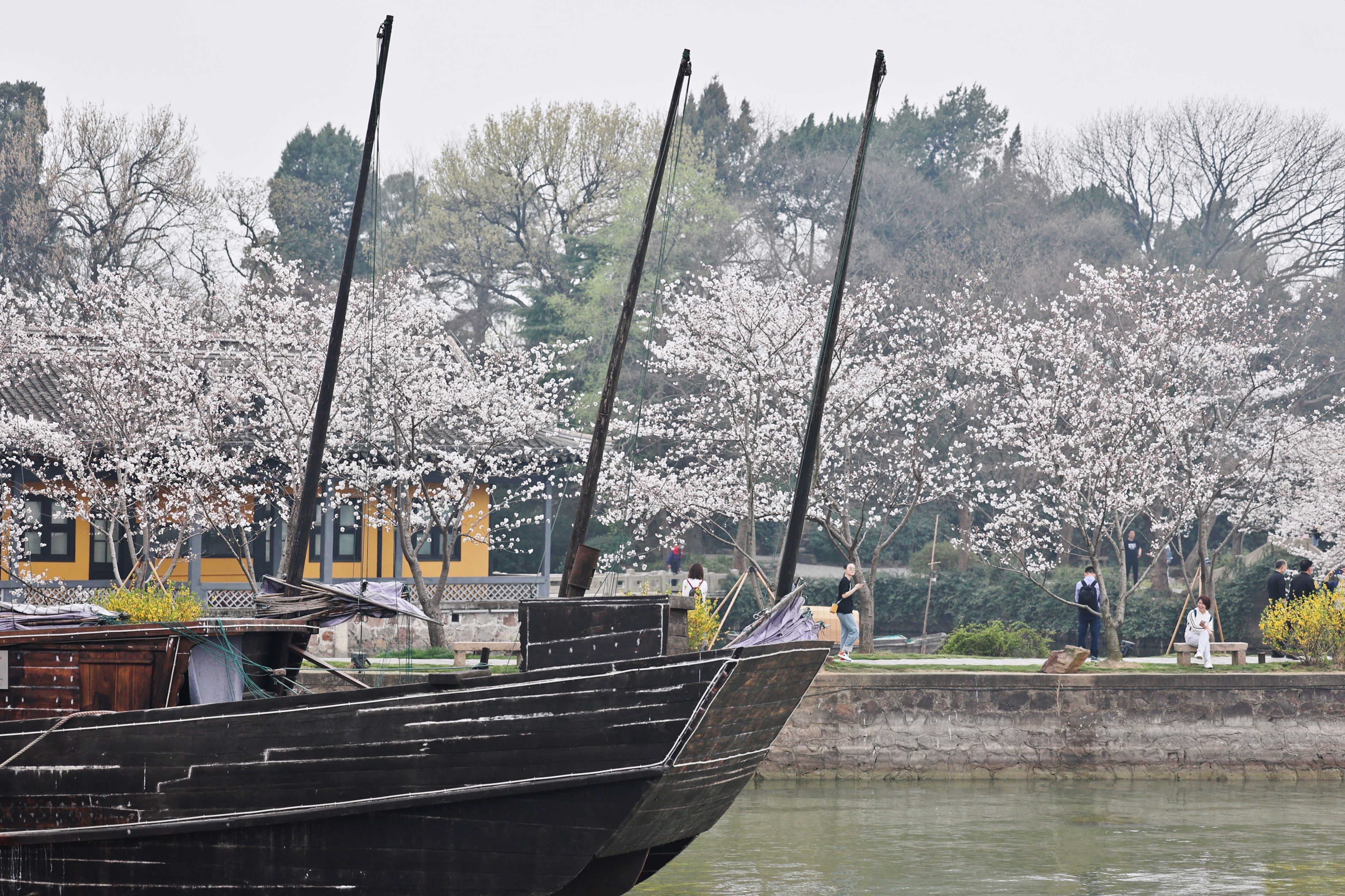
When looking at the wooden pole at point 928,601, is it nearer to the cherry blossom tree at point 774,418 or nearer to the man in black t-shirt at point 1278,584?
the cherry blossom tree at point 774,418

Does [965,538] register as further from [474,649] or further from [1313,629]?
[474,649]

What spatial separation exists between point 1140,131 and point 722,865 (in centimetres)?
4136

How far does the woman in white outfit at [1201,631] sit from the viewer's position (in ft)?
68.6

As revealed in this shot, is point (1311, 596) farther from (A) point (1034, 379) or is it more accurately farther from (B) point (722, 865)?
(B) point (722, 865)

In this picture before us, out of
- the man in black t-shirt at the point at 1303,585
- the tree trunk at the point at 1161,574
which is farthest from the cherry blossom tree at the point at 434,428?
the tree trunk at the point at 1161,574

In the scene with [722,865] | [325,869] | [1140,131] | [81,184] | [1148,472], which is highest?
[1140,131]

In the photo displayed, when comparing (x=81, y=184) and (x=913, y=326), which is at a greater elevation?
(x=81, y=184)

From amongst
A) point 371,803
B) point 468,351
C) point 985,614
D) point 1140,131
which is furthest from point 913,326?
point 371,803

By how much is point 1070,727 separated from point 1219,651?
11.6ft

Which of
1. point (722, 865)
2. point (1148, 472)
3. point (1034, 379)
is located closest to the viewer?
point (722, 865)

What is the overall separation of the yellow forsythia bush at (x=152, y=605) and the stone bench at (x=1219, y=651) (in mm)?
14167

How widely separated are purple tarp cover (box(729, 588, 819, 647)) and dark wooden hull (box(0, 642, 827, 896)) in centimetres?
A: 25

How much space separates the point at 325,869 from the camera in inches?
374

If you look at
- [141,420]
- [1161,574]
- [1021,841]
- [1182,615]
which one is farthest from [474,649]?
[1161,574]
